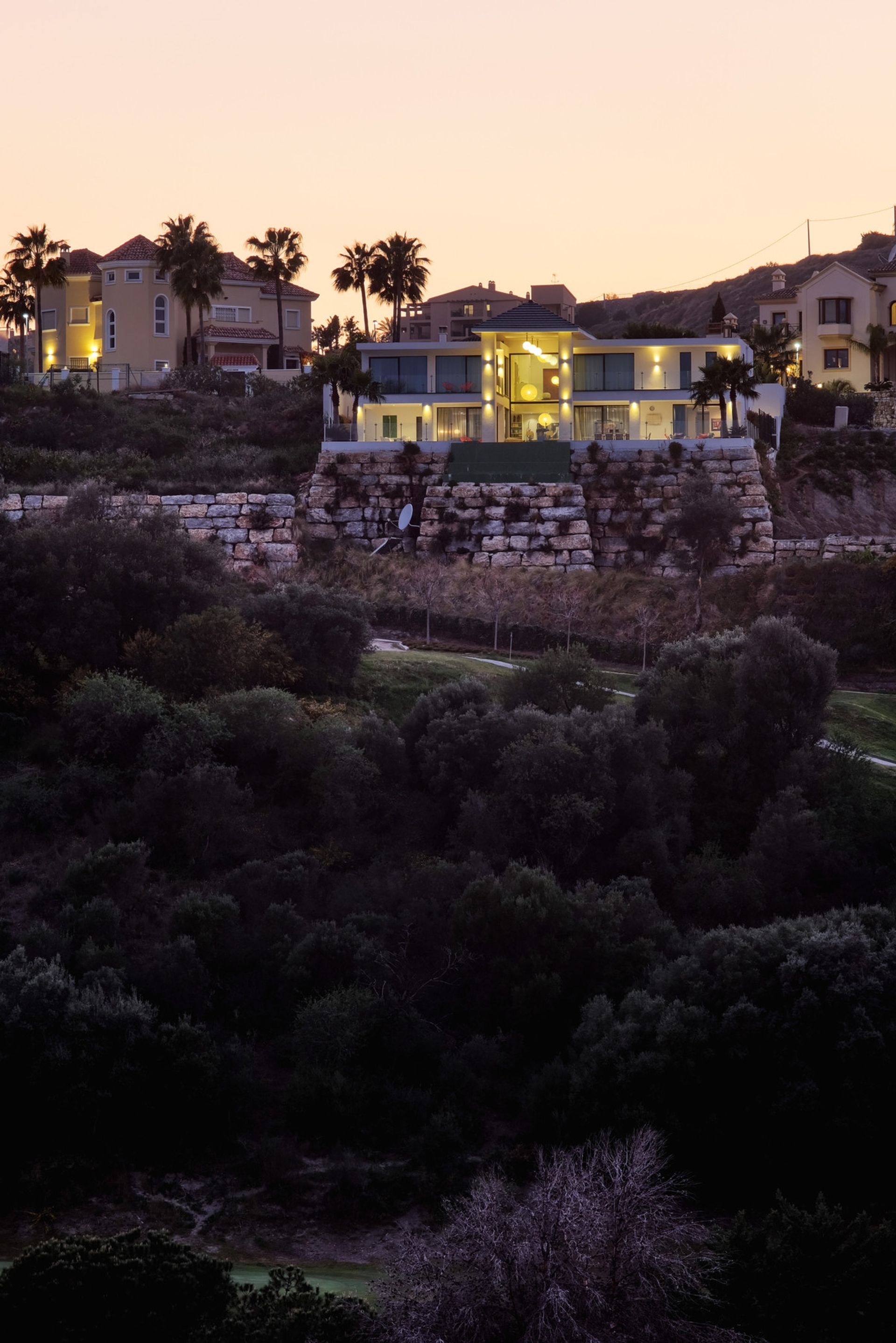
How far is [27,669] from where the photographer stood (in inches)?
1651

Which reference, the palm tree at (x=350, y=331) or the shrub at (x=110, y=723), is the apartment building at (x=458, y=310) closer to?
the palm tree at (x=350, y=331)

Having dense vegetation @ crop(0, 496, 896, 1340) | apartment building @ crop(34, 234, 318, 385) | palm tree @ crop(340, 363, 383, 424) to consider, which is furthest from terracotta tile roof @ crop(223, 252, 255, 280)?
dense vegetation @ crop(0, 496, 896, 1340)

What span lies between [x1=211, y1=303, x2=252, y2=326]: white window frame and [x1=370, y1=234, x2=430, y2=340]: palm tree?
8.70 meters

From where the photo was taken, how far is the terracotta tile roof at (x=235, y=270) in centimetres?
9331

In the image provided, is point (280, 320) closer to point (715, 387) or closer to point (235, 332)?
point (235, 332)

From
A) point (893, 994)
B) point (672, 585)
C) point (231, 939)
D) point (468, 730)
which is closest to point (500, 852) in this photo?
point (468, 730)

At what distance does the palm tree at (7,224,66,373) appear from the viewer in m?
89.3

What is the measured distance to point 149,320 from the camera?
8944 cm

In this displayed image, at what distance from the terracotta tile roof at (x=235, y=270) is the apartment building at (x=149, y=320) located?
0.08 meters

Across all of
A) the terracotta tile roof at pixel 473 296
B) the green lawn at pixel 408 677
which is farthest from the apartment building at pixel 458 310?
the green lawn at pixel 408 677

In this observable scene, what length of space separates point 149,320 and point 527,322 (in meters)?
26.9

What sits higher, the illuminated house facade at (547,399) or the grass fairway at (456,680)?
the illuminated house facade at (547,399)

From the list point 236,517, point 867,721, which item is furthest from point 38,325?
point 867,721

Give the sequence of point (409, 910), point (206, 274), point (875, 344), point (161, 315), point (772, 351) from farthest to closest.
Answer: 1. point (161, 315)
2. point (875, 344)
3. point (206, 274)
4. point (772, 351)
5. point (409, 910)
